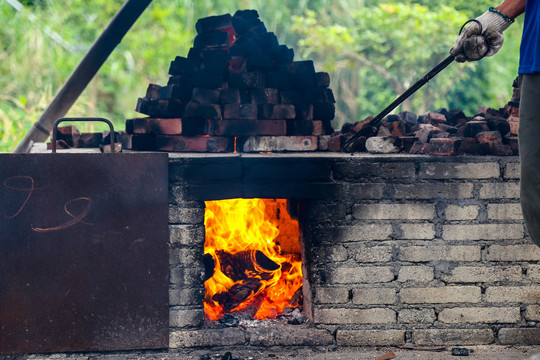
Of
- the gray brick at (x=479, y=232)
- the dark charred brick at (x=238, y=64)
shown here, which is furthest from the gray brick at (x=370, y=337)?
the dark charred brick at (x=238, y=64)

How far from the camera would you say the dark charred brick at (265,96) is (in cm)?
382

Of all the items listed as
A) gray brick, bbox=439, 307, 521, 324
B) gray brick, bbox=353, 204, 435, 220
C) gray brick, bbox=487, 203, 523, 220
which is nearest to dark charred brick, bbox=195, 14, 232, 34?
gray brick, bbox=353, 204, 435, 220

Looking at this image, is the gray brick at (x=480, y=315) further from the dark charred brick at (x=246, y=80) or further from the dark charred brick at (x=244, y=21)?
the dark charred brick at (x=244, y=21)

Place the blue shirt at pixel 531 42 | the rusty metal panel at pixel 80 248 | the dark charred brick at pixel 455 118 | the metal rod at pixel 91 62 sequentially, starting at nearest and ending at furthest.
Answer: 1. the blue shirt at pixel 531 42
2. the rusty metal panel at pixel 80 248
3. the dark charred brick at pixel 455 118
4. the metal rod at pixel 91 62

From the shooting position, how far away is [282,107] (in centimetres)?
381

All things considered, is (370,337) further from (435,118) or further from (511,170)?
(435,118)

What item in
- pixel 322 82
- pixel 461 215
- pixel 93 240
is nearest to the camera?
pixel 93 240

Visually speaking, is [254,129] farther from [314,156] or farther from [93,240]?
[93,240]

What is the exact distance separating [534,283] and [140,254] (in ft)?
8.22

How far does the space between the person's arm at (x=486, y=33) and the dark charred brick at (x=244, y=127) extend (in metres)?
1.24

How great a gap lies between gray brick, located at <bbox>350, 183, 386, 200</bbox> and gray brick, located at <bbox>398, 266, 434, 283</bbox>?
50 cm

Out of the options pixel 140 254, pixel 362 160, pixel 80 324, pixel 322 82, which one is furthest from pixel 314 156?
pixel 80 324

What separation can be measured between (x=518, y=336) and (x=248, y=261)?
6.12 ft

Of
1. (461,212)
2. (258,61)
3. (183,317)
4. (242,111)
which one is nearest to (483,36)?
(461,212)
